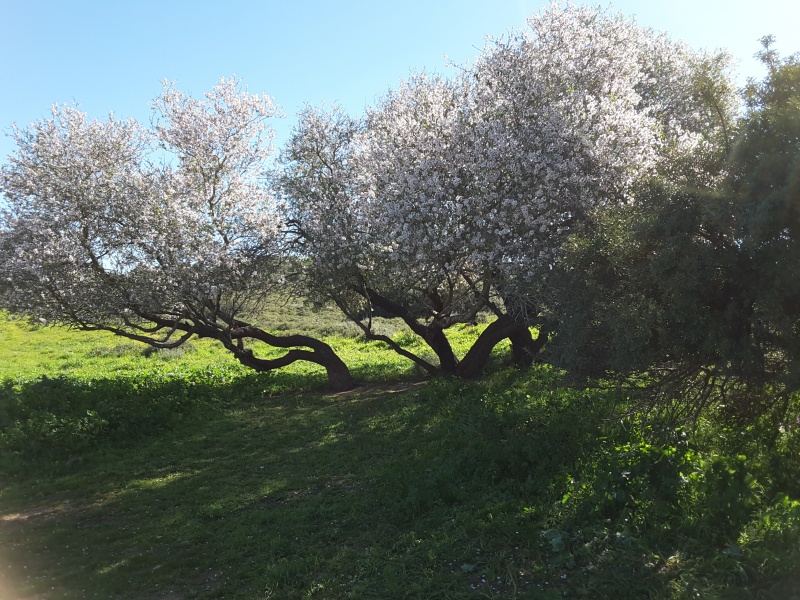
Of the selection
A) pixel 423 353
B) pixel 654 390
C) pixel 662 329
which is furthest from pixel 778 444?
pixel 423 353

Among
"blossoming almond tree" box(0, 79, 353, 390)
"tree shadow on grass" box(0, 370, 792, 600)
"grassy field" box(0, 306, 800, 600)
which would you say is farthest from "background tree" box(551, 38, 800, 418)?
"blossoming almond tree" box(0, 79, 353, 390)

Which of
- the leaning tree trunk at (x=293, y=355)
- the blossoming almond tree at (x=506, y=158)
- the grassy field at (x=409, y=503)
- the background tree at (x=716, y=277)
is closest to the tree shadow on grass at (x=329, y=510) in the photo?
the grassy field at (x=409, y=503)

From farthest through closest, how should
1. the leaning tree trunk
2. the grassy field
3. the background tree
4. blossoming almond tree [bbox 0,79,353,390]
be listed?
the leaning tree trunk
blossoming almond tree [bbox 0,79,353,390]
the background tree
the grassy field

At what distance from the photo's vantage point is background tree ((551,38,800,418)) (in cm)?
542

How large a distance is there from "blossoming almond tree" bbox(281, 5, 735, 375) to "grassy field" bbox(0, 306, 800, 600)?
9.55 feet

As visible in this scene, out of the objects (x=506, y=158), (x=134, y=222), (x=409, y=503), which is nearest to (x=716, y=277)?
(x=409, y=503)

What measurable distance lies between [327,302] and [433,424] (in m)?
7.17

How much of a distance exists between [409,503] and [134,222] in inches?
390

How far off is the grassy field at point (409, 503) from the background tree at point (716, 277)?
906mm

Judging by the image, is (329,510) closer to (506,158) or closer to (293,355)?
(506,158)

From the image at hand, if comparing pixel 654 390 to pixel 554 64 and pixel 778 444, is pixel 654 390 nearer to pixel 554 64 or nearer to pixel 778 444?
pixel 778 444

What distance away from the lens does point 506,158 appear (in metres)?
10.1

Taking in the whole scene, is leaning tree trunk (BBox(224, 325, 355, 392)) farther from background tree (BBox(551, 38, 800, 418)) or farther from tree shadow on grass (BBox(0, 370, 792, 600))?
background tree (BBox(551, 38, 800, 418))

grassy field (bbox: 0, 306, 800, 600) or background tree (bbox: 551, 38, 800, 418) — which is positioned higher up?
background tree (bbox: 551, 38, 800, 418)
